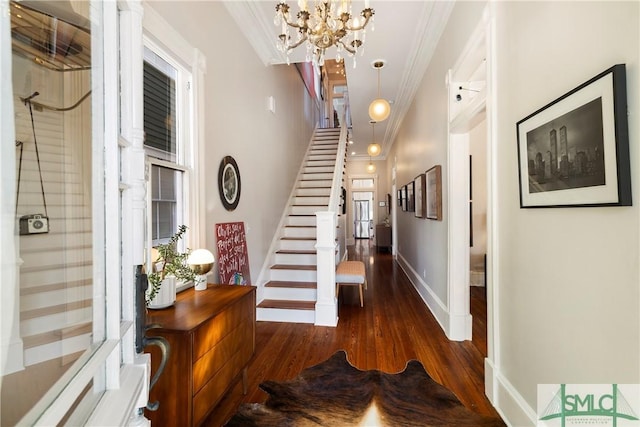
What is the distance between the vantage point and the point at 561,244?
1373mm

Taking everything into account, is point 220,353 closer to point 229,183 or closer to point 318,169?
point 229,183

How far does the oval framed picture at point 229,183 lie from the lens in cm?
295

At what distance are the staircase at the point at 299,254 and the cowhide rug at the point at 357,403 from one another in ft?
3.97

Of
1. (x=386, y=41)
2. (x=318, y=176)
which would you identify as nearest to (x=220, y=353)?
(x=386, y=41)

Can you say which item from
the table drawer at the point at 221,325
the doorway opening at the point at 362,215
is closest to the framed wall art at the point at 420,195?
the table drawer at the point at 221,325

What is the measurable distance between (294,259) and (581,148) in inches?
148

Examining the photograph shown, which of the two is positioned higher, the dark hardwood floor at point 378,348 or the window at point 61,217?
the window at point 61,217

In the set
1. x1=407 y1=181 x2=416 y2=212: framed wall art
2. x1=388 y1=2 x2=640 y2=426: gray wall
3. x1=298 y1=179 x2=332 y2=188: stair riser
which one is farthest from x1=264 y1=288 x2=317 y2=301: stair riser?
x1=298 y1=179 x2=332 y2=188: stair riser

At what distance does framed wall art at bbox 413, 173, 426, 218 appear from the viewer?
13.8 feet

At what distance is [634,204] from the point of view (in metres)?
0.99

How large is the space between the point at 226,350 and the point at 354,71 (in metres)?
4.19

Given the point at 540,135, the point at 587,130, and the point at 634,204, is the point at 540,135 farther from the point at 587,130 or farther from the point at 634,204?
the point at 634,204

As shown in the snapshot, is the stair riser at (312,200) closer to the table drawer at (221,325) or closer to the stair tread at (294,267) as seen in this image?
the stair tread at (294,267)

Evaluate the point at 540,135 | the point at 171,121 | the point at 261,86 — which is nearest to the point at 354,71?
the point at 261,86
